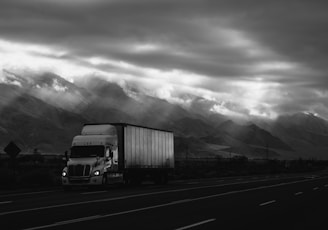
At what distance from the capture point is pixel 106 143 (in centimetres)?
3528

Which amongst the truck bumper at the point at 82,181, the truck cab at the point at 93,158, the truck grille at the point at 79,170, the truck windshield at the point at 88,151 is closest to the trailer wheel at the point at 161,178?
the truck cab at the point at 93,158

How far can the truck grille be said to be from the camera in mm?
33438

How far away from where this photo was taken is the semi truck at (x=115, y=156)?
110 ft

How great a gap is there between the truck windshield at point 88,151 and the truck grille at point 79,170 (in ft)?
4.43

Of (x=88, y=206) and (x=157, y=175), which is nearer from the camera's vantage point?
(x=88, y=206)

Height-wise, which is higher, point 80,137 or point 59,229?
point 80,137

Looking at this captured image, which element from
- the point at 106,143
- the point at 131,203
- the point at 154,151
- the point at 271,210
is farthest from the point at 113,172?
the point at 271,210

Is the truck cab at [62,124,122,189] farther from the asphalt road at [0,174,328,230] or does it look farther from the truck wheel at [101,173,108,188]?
the asphalt road at [0,174,328,230]

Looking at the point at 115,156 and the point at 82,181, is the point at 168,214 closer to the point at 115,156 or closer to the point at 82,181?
the point at 82,181

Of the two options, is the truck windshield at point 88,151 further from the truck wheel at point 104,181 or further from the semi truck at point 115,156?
the truck wheel at point 104,181

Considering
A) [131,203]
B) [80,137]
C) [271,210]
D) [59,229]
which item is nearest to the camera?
[59,229]

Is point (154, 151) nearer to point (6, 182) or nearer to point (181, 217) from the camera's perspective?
point (6, 182)

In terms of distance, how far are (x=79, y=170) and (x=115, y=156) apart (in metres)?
3.09

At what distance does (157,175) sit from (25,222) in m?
27.0
